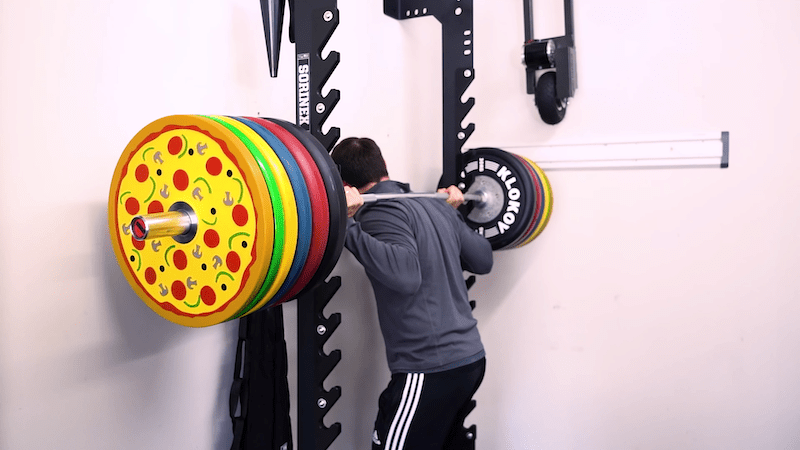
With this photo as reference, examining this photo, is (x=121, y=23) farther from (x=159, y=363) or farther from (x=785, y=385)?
(x=785, y=385)

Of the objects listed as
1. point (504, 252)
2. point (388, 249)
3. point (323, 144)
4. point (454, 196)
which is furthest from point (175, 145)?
point (504, 252)

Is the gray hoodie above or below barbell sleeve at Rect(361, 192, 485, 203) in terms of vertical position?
below

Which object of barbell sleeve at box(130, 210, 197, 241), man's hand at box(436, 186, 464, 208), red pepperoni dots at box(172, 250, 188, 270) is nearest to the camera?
barbell sleeve at box(130, 210, 197, 241)

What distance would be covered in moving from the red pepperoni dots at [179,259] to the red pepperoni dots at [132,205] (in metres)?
0.11

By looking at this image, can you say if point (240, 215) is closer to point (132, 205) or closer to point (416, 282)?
point (132, 205)

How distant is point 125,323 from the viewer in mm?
1111

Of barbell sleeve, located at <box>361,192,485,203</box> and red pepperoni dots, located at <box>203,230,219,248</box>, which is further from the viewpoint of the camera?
barbell sleeve, located at <box>361,192,485,203</box>

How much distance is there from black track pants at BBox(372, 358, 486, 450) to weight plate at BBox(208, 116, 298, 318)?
2.12ft

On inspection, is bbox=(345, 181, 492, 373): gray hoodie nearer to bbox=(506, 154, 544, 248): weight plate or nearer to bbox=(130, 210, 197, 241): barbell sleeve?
bbox=(506, 154, 544, 248): weight plate

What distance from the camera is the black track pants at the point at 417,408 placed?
144cm

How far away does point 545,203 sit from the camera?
1.90 metres

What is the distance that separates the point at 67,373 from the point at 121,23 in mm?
655

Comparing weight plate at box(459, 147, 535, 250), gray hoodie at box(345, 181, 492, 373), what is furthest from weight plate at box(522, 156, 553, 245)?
gray hoodie at box(345, 181, 492, 373)

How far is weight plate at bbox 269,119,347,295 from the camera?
962mm
